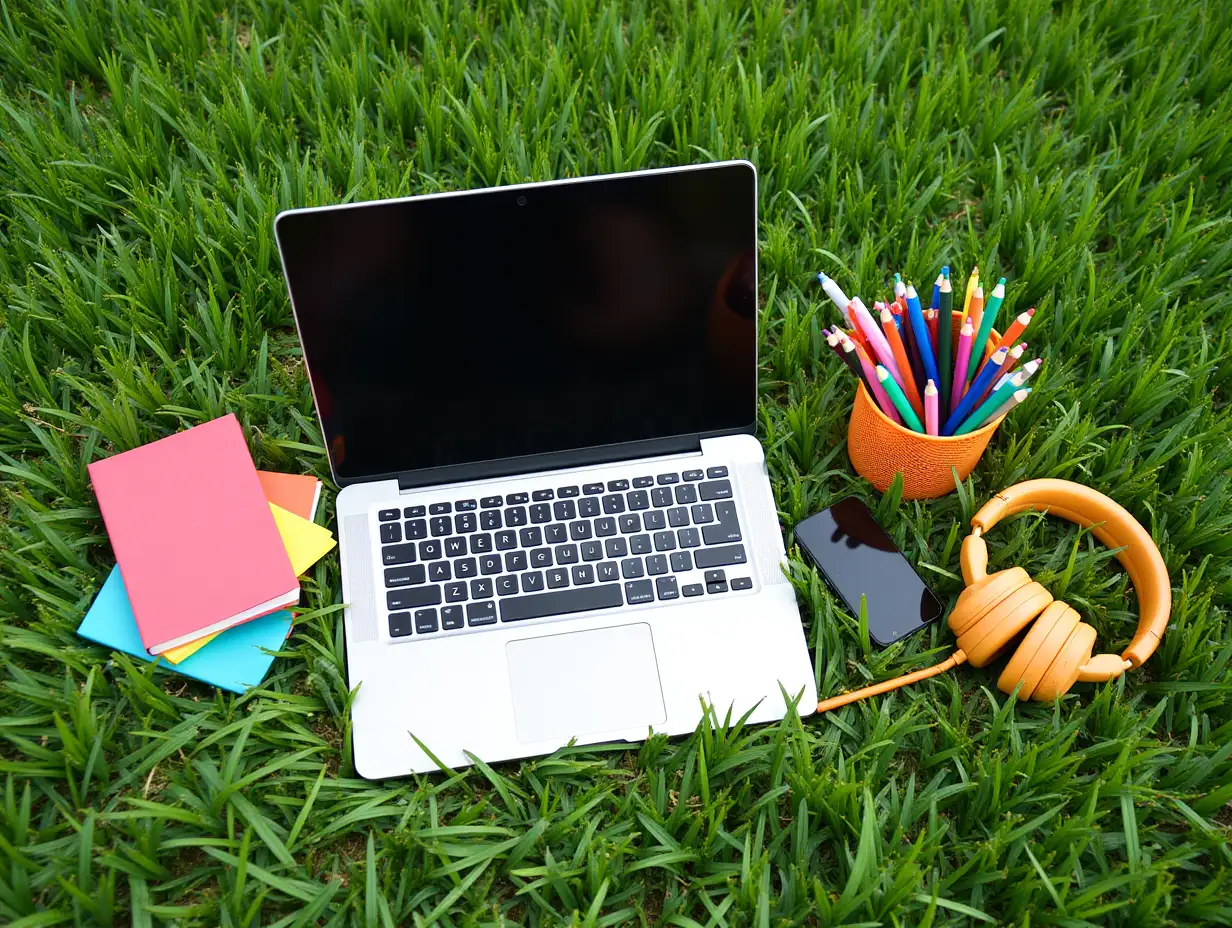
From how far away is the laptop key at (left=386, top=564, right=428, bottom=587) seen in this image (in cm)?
104

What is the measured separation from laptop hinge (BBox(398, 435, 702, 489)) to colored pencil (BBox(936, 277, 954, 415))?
29 centimetres

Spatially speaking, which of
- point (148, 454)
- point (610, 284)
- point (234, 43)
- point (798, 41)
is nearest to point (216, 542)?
point (148, 454)

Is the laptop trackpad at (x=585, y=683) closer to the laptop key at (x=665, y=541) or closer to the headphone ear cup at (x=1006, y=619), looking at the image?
the laptop key at (x=665, y=541)

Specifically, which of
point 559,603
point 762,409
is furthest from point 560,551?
point 762,409

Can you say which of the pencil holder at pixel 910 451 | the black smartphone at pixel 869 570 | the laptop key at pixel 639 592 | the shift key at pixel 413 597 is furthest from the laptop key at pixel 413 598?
the pencil holder at pixel 910 451

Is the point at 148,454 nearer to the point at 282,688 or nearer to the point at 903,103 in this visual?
the point at 282,688

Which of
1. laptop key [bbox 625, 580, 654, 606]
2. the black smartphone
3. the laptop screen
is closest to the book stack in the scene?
the laptop screen

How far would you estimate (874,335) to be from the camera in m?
1.05

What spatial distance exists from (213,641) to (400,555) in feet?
0.73

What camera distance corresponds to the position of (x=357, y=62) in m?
1.44

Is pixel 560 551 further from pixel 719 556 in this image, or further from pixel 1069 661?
pixel 1069 661

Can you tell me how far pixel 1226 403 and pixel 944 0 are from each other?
0.83 meters

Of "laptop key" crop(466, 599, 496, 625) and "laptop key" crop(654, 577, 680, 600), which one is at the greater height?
"laptop key" crop(654, 577, 680, 600)

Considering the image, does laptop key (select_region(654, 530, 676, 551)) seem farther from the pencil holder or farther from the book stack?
the book stack
